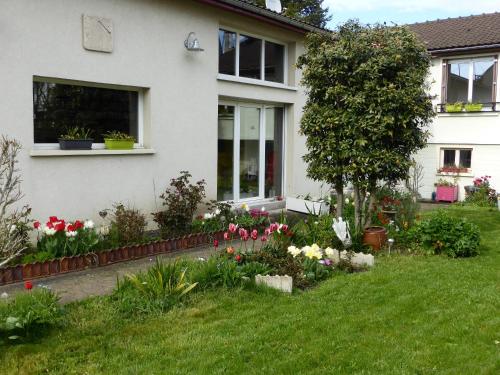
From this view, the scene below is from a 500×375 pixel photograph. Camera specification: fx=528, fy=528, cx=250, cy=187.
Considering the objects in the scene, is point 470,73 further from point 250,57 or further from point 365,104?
point 365,104

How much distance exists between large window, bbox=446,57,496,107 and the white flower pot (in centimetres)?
1049

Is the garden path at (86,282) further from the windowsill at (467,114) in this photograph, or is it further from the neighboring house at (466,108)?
the windowsill at (467,114)

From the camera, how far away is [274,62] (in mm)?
12664

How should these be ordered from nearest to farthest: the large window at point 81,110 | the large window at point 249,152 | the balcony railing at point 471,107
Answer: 1. the large window at point 81,110
2. the large window at point 249,152
3. the balcony railing at point 471,107

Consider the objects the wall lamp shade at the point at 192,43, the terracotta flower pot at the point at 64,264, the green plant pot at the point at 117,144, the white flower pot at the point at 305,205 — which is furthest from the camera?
the white flower pot at the point at 305,205

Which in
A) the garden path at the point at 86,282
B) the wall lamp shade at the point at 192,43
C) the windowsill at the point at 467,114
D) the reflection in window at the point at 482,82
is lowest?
the garden path at the point at 86,282

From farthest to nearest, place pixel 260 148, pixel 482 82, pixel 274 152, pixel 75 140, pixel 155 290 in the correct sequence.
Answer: pixel 482 82
pixel 274 152
pixel 260 148
pixel 75 140
pixel 155 290

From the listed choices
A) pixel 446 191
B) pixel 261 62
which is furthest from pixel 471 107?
pixel 261 62

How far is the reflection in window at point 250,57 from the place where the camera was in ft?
38.3

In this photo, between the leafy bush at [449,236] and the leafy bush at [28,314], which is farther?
the leafy bush at [449,236]

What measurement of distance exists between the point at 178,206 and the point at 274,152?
14.6 ft

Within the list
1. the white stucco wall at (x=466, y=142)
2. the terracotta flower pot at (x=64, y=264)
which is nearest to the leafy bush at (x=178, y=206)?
the terracotta flower pot at (x=64, y=264)

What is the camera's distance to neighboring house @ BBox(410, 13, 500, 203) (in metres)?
18.4

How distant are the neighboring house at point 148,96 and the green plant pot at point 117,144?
0.14 m
